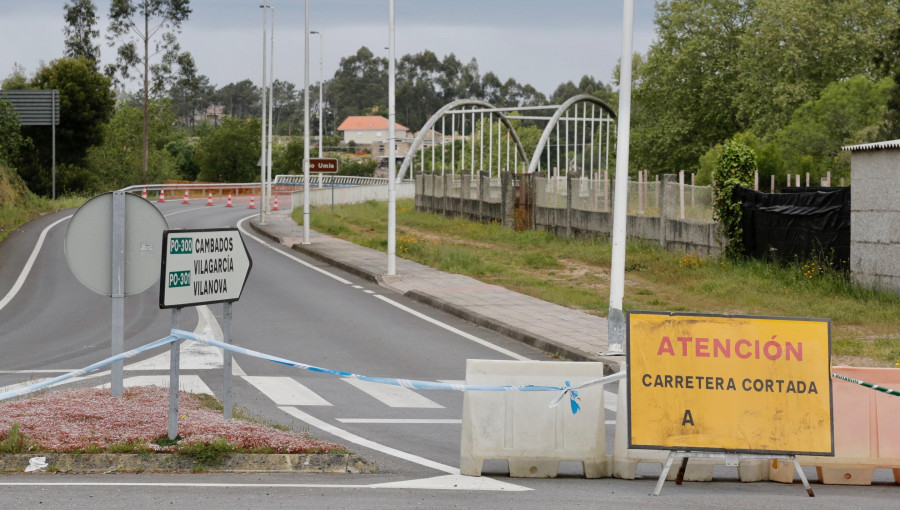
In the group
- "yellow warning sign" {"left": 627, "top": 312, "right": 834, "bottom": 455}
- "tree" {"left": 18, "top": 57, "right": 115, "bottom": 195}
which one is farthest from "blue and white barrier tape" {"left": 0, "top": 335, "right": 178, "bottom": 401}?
"tree" {"left": 18, "top": 57, "right": 115, "bottom": 195}

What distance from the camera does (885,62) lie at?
2245 inches

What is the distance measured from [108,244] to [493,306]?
36.3ft

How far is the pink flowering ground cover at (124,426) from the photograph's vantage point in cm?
809

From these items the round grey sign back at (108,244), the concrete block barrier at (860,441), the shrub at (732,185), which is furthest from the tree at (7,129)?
the concrete block barrier at (860,441)

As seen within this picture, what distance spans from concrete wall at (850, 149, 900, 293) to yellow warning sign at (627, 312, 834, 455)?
11.7 m

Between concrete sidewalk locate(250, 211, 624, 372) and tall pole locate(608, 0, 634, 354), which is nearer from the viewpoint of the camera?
tall pole locate(608, 0, 634, 354)

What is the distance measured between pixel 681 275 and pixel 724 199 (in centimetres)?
210

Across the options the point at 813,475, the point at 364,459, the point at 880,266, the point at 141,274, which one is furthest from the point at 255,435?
the point at 880,266

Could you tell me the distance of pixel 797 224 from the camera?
21.8 meters

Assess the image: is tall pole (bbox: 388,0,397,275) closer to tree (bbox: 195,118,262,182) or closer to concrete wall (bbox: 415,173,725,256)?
concrete wall (bbox: 415,173,725,256)

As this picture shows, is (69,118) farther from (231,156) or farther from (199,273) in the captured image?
(199,273)

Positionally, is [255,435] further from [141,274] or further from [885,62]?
[885,62]

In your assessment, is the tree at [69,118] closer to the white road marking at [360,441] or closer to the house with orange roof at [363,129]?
the white road marking at [360,441]

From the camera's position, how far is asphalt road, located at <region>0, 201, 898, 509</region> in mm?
7242
